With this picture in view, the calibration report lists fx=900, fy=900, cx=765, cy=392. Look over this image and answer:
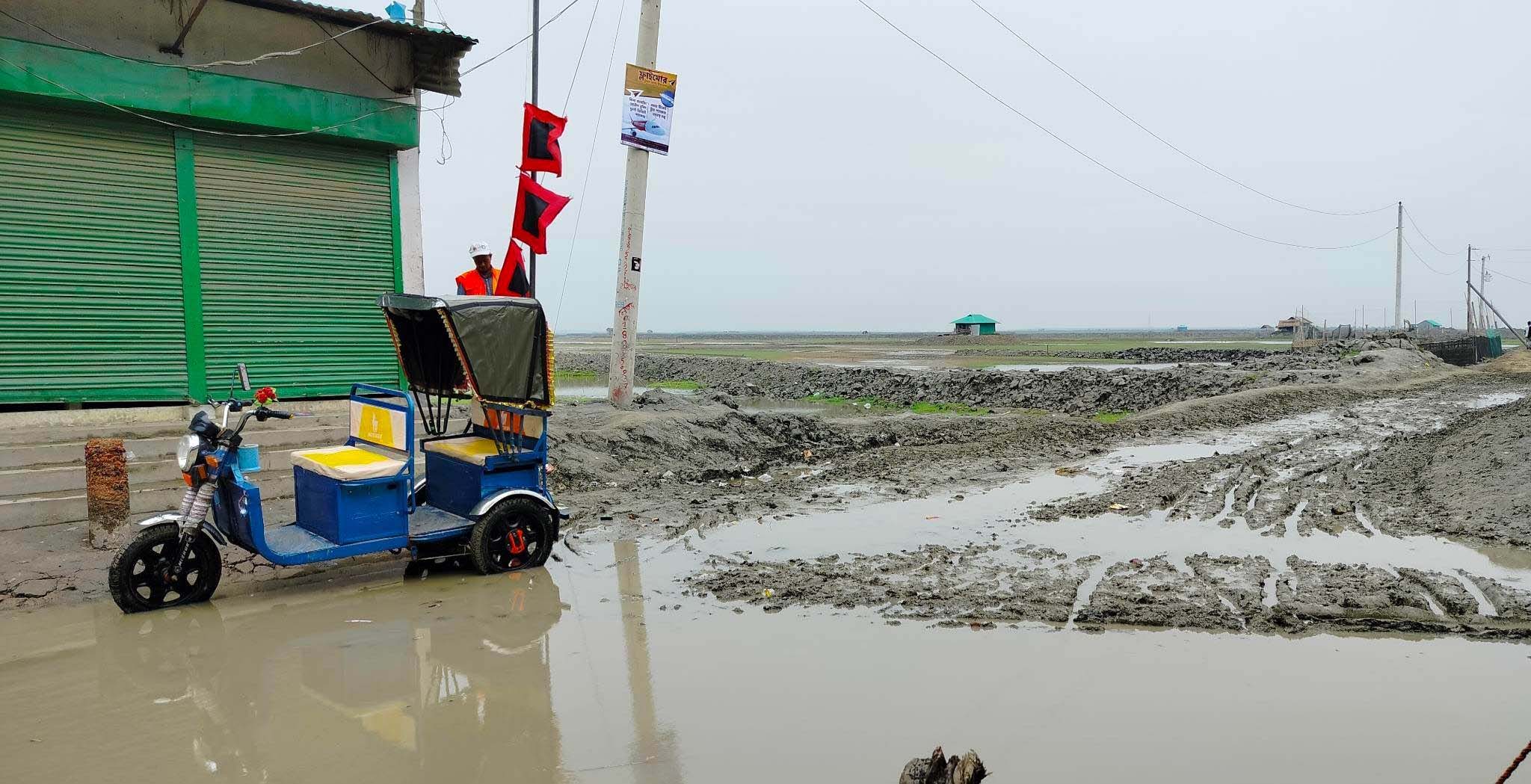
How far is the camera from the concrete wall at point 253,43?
28.3 feet

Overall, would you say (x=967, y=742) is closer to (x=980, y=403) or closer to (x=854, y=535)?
(x=854, y=535)

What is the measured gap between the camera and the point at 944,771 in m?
3.01

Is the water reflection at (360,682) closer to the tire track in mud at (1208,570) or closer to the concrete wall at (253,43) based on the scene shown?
the tire track in mud at (1208,570)

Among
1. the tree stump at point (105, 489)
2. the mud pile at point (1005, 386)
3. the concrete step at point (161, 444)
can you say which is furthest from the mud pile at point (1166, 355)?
the tree stump at point (105, 489)

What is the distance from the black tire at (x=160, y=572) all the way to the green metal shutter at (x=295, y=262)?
4.43 meters

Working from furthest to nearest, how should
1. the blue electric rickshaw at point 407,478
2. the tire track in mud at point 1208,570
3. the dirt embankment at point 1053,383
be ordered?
the dirt embankment at point 1053,383 < the blue electric rickshaw at point 407,478 < the tire track in mud at point 1208,570

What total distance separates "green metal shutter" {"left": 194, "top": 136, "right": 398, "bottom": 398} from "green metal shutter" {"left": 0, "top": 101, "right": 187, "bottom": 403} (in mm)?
381

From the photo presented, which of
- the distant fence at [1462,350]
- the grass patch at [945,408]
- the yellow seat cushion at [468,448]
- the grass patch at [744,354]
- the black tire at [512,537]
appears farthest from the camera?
the grass patch at [744,354]

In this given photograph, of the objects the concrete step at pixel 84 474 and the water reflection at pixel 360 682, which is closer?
the water reflection at pixel 360 682

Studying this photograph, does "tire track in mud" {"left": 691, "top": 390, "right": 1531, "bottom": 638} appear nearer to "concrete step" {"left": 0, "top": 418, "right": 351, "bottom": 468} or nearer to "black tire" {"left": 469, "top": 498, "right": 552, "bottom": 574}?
"black tire" {"left": 469, "top": 498, "right": 552, "bottom": 574}

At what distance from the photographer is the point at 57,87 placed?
8.45m

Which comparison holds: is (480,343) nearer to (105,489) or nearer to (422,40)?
(105,489)

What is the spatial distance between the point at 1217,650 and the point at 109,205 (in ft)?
34.5

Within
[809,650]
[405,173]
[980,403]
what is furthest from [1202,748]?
[980,403]
